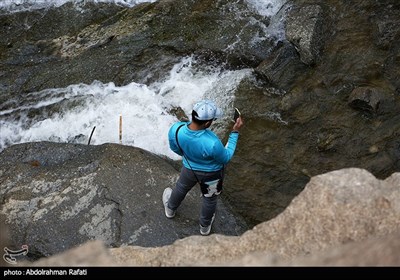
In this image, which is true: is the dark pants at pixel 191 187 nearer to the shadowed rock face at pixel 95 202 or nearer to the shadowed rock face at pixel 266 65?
the shadowed rock face at pixel 95 202

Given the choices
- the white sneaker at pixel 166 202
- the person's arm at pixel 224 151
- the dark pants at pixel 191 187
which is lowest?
the white sneaker at pixel 166 202

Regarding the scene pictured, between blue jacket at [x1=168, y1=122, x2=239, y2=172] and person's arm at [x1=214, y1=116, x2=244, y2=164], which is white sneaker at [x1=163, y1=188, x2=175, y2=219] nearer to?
blue jacket at [x1=168, y1=122, x2=239, y2=172]

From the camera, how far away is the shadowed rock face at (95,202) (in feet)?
21.1

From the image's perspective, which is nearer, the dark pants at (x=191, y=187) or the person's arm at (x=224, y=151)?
the person's arm at (x=224, y=151)

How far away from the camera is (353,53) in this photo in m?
8.64

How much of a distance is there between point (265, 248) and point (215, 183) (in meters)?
1.59

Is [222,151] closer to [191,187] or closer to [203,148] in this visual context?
[203,148]

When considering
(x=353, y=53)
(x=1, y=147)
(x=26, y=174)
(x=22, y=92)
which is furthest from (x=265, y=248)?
(x=22, y=92)

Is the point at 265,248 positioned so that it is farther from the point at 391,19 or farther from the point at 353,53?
the point at 391,19

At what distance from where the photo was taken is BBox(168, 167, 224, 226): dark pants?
5801mm

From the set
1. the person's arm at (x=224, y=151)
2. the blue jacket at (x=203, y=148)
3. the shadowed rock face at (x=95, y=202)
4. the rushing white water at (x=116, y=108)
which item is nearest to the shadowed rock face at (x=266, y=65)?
the rushing white water at (x=116, y=108)

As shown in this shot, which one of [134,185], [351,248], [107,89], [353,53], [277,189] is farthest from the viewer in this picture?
[107,89]

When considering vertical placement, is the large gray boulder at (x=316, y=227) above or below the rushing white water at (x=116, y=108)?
above

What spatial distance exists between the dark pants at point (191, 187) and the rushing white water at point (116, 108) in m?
2.02
